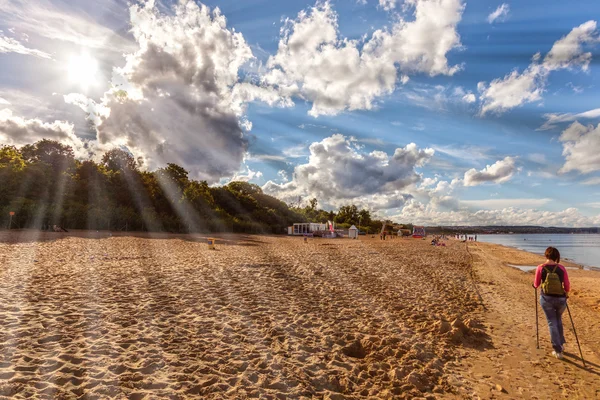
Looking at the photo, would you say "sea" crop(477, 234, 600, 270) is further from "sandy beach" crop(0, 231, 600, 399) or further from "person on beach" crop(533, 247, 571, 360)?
"person on beach" crop(533, 247, 571, 360)

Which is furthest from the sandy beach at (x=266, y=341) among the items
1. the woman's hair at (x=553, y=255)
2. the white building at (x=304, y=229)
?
the white building at (x=304, y=229)

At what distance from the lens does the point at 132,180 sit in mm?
49094

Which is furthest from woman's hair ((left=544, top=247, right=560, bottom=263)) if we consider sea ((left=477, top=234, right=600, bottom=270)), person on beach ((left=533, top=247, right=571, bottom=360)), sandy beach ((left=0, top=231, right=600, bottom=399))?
sea ((left=477, top=234, right=600, bottom=270))

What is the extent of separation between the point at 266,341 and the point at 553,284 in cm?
566

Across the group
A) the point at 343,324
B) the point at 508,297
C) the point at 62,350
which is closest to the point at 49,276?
the point at 62,350

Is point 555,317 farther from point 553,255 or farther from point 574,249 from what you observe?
point 574,249

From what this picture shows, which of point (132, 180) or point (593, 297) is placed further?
point (132, 180)

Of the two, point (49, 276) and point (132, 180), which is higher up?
point (132, 180)

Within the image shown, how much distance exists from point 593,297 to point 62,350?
1794cm

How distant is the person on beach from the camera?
623cm

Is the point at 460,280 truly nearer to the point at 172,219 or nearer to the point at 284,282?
the point at 284,282

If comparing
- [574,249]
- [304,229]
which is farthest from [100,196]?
[574,249]

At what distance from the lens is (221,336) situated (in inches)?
247

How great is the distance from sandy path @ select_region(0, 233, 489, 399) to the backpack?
1787mm
